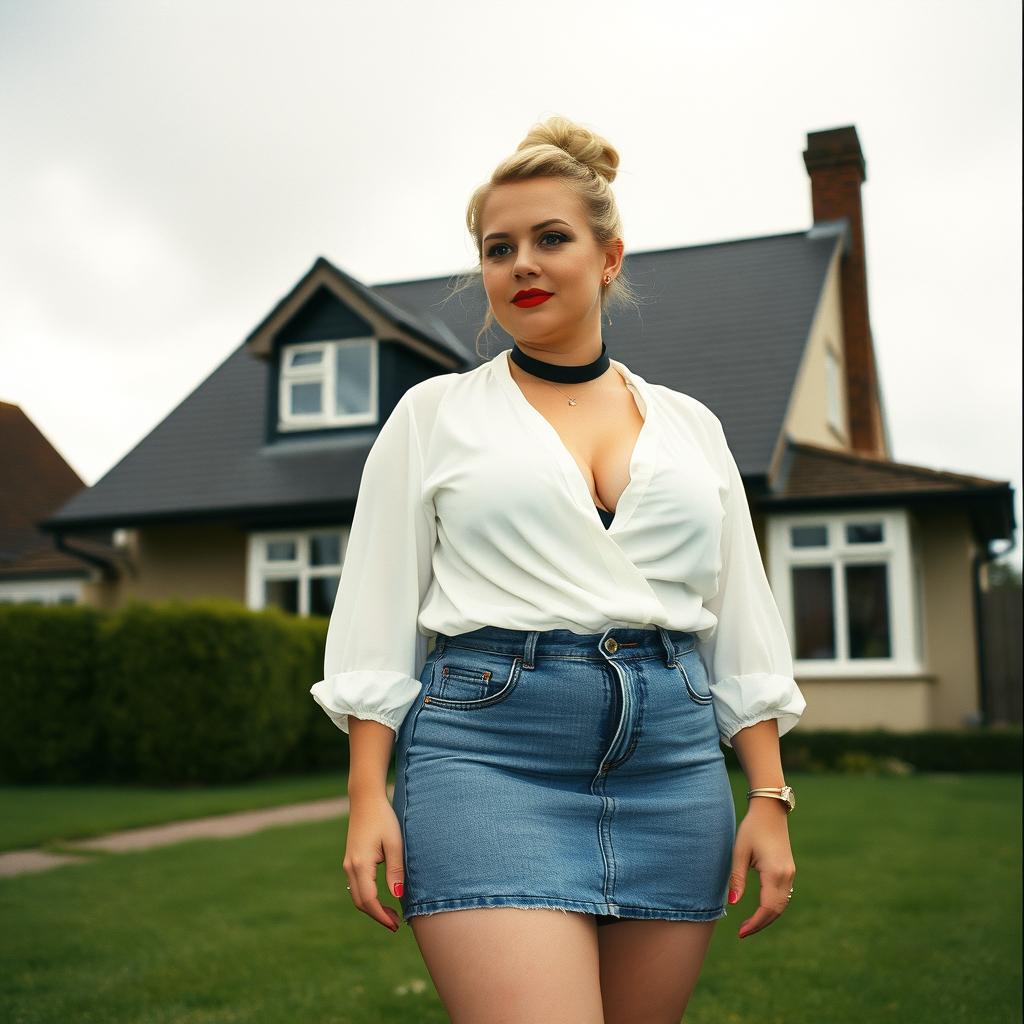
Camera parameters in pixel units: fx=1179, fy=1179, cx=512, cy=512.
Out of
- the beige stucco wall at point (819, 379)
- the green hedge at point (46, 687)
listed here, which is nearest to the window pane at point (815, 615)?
the beige stucco wall at point (819, 379)

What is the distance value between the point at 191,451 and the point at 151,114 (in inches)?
455

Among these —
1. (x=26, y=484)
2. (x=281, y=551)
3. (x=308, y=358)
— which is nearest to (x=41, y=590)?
(x=26, y=484)

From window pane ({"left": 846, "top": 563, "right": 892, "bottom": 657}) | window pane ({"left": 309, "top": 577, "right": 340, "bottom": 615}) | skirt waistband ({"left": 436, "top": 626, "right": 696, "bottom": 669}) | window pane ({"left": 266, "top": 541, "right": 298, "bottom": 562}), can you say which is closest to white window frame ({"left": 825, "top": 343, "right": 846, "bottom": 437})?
window pane ({"left": 846, "top": 563, "right": 892, "bottom": 657})

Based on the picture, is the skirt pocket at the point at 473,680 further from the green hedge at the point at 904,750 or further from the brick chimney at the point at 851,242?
the brick chimney at the point at 851,242

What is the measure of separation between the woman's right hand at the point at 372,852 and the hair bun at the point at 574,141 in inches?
49.9

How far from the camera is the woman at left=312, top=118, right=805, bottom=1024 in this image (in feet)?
6.35

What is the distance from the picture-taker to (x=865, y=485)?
46.8 feet

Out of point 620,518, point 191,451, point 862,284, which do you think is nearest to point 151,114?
point 620,518

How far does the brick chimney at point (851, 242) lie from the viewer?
1852cm

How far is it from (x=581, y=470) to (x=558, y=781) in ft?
1.87

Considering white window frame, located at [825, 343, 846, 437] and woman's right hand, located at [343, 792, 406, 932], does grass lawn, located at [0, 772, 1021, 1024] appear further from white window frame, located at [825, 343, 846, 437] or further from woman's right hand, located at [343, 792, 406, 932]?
white window frame, located at [825, 343, 846, 437]

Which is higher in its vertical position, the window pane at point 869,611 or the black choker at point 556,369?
the black choker at point 556,369

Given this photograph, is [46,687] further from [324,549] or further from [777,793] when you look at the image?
[777,793]

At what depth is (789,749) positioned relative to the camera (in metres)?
13.5
